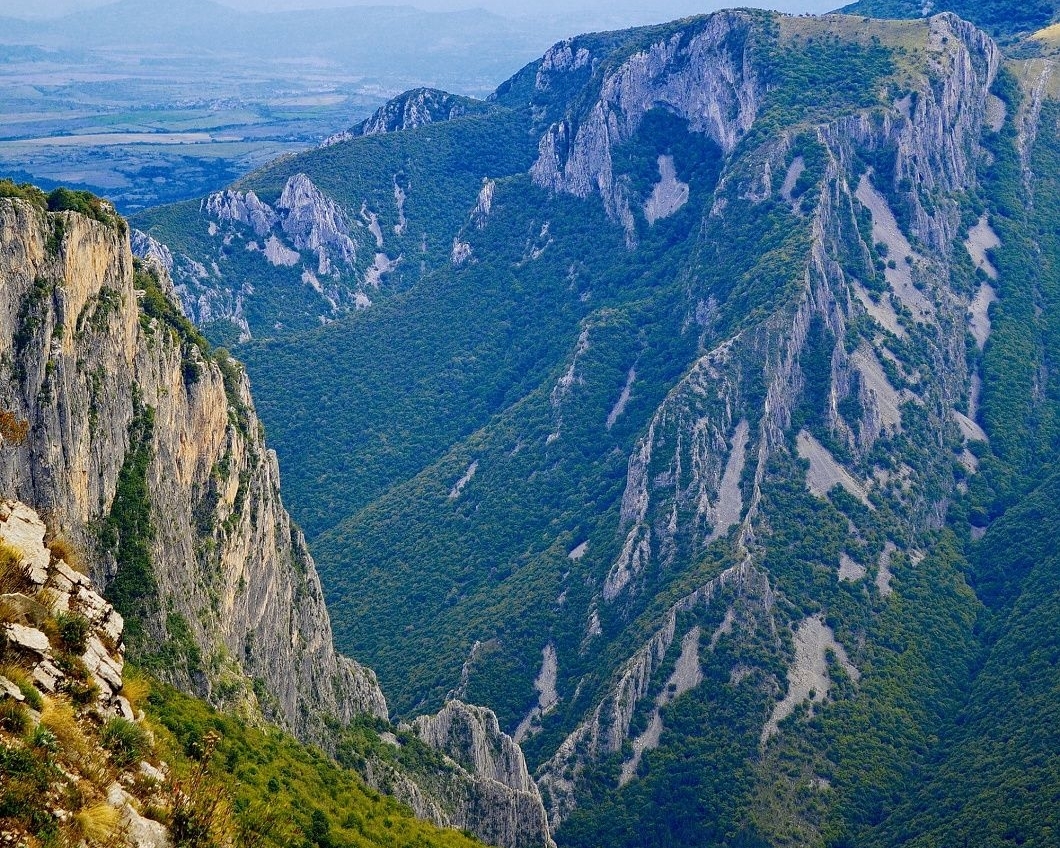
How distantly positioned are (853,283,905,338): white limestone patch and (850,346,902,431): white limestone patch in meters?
7.51

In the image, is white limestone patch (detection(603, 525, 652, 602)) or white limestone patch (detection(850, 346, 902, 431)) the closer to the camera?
white limestone patch (detection(603, 525, 652, 602))

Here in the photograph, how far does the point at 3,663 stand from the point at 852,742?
121 m

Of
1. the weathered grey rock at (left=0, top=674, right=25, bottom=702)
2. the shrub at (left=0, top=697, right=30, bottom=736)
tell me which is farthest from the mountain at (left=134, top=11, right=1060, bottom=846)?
the shrub at (left=0, top=697, right=30, bottom=736)

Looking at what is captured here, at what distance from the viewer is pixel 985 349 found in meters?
196

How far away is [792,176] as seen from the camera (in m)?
196

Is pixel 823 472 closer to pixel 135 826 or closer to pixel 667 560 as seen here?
pixel 667 560

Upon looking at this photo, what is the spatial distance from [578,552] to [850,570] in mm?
37862

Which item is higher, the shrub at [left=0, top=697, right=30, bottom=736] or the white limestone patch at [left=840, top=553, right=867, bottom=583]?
the shrub at [left=0, top=697, right=30, bottom=736]

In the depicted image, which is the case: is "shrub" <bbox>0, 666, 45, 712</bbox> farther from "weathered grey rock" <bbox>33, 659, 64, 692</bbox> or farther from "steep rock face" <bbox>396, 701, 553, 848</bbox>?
"steep rock face" <bbox>396, 701, 553, 848</bbox>

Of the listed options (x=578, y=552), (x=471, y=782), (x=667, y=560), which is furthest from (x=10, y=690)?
(x=578, y=552)

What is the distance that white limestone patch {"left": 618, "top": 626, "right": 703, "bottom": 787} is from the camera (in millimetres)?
143250

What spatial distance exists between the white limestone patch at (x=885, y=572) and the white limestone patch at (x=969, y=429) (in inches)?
1160

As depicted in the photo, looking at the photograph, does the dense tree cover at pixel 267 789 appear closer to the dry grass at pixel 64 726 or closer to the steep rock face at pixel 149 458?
the dry grass at pixel 64 726

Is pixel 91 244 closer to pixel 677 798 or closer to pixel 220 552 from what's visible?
pixel 220 552
